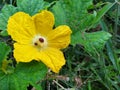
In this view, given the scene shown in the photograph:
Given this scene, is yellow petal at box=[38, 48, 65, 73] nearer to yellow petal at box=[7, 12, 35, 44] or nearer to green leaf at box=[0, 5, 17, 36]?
yellow petal at box=[7, 12, 35, 44]

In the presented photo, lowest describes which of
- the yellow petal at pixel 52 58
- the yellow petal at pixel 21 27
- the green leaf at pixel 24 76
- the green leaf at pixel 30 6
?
the green leaf at pixel 24 76

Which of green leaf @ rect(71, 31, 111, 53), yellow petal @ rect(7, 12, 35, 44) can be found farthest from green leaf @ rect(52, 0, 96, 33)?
yellow petal @ rect(7, 12, 35, 44)

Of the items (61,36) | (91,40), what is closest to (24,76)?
(61,36)

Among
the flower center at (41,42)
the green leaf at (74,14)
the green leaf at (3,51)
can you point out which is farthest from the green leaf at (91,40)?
the green leaf at (3,51)

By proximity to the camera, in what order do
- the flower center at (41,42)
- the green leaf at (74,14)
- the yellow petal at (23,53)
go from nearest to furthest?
the yellow petal at (23,53)
the flower center at (41,42)
the green leaf at (74,14)

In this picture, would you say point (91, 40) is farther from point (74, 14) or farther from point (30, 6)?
point (30, 6)

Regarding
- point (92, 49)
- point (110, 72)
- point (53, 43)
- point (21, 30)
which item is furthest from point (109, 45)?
point (21, 30)

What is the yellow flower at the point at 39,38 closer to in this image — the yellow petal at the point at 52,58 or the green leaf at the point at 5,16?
the yellow petal at the point at 52,58

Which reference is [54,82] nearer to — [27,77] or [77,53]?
[77,53]
